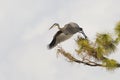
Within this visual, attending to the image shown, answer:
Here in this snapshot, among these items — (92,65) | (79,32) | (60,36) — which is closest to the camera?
(92,65)

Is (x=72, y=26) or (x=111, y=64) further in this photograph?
(x=72, y=26)

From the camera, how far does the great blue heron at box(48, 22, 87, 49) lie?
9391 millimetres

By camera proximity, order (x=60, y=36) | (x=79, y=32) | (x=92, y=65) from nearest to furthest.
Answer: (x=92, y=65) < (x=79, y=32) < (x=60, y=36)

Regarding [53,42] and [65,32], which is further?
[53,42]

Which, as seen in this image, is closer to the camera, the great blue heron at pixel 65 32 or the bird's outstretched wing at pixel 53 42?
the great blue heron at pixel 65 32

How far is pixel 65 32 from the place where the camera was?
958 centimetres

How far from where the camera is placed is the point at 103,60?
811 centimetres

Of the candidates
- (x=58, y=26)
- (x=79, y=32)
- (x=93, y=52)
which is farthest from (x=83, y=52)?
(x=58, y=26)

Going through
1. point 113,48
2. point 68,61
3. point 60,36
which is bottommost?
point 68,61

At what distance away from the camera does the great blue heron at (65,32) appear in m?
9.39

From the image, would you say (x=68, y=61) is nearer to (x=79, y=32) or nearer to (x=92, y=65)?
(x=92, y=65)

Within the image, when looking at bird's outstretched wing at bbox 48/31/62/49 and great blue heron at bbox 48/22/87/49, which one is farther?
bird's outstretched wing at bbox 48/31/62/49

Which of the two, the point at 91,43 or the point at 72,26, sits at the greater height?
the point at 72,26

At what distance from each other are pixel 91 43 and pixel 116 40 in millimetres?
471
